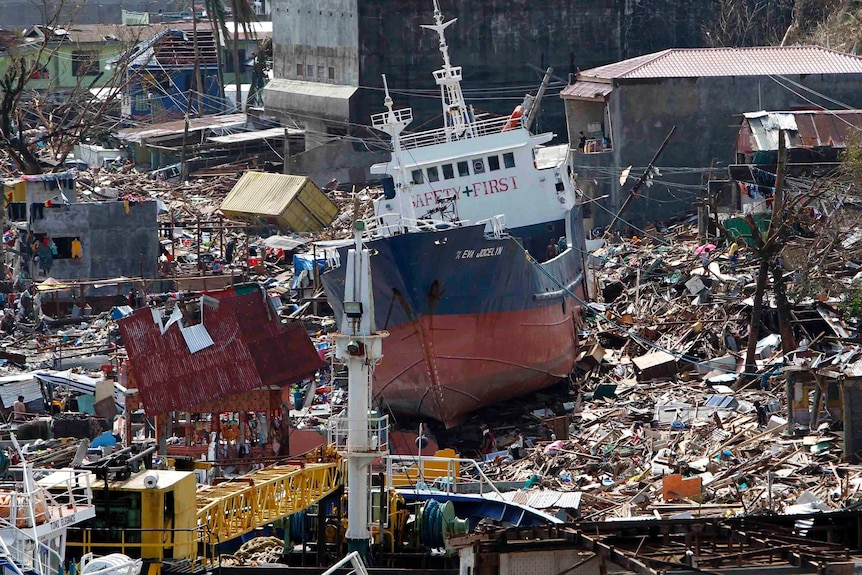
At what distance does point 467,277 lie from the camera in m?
26.6

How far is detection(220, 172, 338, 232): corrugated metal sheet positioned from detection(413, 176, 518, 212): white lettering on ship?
12.1 m

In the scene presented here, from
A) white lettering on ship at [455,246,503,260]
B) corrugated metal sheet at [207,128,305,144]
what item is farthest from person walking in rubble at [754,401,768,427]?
corrugated metal sheet at [207,128,305,144]

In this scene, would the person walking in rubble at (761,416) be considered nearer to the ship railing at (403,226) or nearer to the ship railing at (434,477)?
the ship railing at (434,477)

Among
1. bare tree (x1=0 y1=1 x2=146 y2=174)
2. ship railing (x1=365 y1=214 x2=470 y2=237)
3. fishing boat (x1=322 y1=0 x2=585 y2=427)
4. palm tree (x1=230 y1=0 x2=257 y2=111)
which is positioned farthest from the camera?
palm tree (x1=230 y1=0 x2=257 y2=111)

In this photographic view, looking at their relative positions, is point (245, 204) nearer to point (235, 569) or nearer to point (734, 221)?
point (734, 221)

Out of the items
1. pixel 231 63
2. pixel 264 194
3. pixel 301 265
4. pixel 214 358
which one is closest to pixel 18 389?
pixel 214 358

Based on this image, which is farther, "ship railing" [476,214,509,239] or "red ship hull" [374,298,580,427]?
"ship railing" [476,214,509,239]

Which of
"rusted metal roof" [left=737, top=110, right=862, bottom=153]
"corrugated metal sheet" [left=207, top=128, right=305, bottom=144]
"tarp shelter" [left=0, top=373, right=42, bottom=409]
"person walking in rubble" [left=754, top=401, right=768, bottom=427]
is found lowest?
"tarp shelter" [left=0, top=373, right=42, bottom=409]

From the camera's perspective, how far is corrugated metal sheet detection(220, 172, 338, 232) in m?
42.3

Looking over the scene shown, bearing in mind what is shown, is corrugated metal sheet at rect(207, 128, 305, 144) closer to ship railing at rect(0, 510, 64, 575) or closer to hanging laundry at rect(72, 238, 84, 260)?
hanging laundry at rect(72, 238, 84, 260)

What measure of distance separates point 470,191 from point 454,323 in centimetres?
472

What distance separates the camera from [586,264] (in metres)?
32.8

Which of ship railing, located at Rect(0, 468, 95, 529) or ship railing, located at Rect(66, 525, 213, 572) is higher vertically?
ship railing, located at Rect(0, 468, 95, 529)

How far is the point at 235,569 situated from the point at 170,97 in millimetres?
49596
